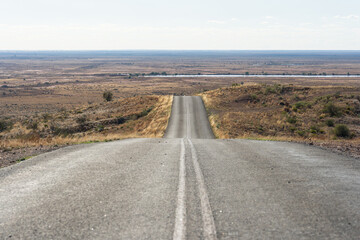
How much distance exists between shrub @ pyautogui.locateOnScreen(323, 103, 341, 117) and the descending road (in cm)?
2617

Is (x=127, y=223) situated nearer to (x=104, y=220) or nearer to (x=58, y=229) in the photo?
(x=104, y=220)

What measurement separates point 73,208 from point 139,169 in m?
2.81

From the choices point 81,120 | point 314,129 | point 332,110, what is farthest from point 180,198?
point 81,120

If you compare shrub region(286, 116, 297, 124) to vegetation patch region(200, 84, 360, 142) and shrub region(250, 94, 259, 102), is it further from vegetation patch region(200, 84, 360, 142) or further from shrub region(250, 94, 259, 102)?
shrub region(250, 94, 259, 102)

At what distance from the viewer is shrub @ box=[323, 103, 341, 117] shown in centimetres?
3219

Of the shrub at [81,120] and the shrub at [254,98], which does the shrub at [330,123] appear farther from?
the shrub at [81,120]

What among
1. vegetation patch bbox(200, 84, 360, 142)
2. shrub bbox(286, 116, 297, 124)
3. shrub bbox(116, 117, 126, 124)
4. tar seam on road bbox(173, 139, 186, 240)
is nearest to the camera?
tar seam on road bbox(173, 139, 186, 240)

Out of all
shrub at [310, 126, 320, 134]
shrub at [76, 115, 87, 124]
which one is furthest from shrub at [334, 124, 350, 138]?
shrub at [76, 115, 87, 124]

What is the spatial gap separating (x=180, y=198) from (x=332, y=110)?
3236 cm

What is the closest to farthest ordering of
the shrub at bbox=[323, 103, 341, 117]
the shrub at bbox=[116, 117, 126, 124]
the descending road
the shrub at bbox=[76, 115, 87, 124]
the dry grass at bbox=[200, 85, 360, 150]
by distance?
the descending road < the dry grass at bbox=[200, 85, 360, 150] < the shrub at bbox=[323, 103, 341, 117] < the shrub at bbox=[76, 115, 87, 124] < the shrub at bbox=[116, 117, 126, 124]

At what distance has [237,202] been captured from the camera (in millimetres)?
4957

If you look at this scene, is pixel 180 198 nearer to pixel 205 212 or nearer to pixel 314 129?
pixel 205 212

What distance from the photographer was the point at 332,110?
3259 cm

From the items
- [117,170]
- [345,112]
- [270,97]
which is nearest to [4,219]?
[117,170]
